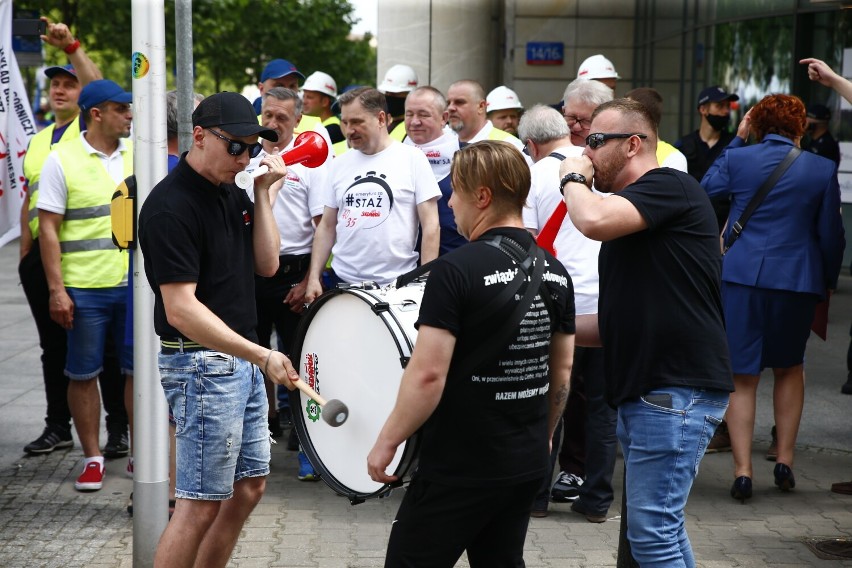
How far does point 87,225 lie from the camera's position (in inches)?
241

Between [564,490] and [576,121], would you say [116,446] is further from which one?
[576,121]

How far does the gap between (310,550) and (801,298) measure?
2.94 meters

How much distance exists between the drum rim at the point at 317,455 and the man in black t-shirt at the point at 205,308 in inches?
6.9

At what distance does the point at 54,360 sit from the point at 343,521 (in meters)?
2.26

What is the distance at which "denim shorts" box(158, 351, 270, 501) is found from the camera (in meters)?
4.00

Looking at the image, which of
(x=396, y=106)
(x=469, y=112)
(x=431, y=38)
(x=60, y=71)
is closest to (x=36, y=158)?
(x=60, y=71)

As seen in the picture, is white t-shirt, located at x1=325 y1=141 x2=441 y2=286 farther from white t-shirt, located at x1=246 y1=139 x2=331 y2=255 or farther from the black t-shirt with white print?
the black t-shirt with white print

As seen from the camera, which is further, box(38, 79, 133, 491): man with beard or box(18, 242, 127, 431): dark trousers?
box(18, 242, 127, 431): dark trousers

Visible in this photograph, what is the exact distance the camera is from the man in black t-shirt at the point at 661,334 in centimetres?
368

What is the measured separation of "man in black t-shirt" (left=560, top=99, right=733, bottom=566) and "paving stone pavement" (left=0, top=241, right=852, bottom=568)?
142 centimetres

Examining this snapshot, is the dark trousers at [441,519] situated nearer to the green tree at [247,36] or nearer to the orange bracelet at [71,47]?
the orange bracelet at [71,47]

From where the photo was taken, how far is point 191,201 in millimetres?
3928

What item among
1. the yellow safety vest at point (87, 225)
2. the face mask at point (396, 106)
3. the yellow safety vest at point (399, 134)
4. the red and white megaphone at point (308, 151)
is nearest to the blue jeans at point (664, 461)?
the red and white megaphone at point (308, 151)

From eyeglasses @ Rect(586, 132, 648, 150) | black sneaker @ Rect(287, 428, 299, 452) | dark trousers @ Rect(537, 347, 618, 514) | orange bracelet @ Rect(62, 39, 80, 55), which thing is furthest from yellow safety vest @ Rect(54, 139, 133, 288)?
eyeglasses @ Rect(586, 132, 648, 150)
